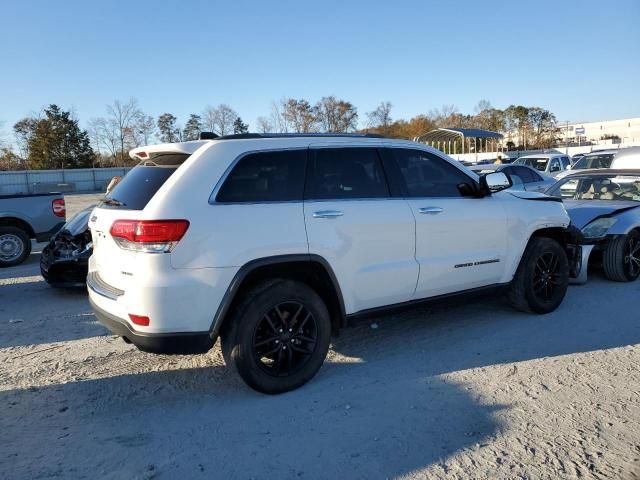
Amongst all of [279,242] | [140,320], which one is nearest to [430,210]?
[279,242]

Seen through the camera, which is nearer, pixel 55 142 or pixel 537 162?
pixel 537 162

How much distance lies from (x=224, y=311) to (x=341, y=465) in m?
1.26

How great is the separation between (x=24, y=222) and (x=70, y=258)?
366cm

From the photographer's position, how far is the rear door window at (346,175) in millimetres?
4051

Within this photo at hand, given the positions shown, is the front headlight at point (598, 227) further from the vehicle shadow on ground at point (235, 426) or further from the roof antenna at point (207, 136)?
the roof antenna at point (207, 136)

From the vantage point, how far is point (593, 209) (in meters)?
7.14

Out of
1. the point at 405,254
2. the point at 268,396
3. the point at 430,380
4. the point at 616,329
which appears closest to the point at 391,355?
the point at 430,380

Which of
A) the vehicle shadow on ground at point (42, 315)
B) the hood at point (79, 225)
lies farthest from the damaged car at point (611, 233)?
the hood at point (79, 225)

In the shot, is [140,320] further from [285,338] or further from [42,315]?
[42,315]

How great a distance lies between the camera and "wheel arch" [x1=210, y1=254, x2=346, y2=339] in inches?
140

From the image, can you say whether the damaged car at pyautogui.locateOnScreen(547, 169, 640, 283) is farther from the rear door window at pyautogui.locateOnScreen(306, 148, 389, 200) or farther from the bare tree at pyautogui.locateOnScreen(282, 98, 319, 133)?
the bare tree at pyautogui.locateOnScreen(282, 98, 319, 133)

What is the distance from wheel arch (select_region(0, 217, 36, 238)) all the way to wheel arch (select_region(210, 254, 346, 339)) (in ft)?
25.2

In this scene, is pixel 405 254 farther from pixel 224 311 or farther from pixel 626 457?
pixel 626 457

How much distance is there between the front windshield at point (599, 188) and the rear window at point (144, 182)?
633cm
